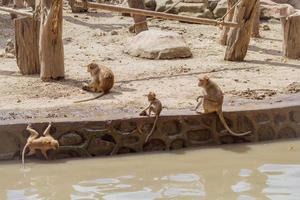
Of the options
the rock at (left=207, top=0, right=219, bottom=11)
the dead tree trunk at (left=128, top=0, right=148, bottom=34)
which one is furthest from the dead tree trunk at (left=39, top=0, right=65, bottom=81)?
the rock at (left=207, top=0, right=219, bottom=11)

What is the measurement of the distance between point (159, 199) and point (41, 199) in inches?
43.8

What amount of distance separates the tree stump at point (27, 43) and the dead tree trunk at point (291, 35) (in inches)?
173

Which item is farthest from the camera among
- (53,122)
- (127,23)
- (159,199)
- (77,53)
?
(127,23)

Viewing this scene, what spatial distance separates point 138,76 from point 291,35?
A: 308 cm

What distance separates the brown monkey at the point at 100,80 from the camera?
9.27 m

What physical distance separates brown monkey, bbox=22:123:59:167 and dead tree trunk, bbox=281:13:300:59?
229 inches

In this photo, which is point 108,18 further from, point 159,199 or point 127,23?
point 159,199

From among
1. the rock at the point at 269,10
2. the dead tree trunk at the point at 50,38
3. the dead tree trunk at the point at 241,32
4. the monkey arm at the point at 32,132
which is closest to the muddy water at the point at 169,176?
the monkey arm at the point at 32,132

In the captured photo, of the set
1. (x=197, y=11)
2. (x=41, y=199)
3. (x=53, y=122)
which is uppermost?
(x=197, y=11)

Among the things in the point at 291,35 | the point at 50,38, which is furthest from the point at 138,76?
the point at 291,35

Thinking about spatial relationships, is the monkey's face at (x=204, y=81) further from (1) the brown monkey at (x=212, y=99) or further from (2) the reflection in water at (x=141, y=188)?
(2) the reflection in water at (x=141, y=188)

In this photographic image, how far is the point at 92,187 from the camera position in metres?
6.65

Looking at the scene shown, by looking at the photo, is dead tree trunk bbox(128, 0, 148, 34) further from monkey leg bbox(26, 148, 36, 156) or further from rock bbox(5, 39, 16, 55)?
monkey leg bbox(26, 148, 36, 156)

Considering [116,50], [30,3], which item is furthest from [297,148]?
[30,3]
